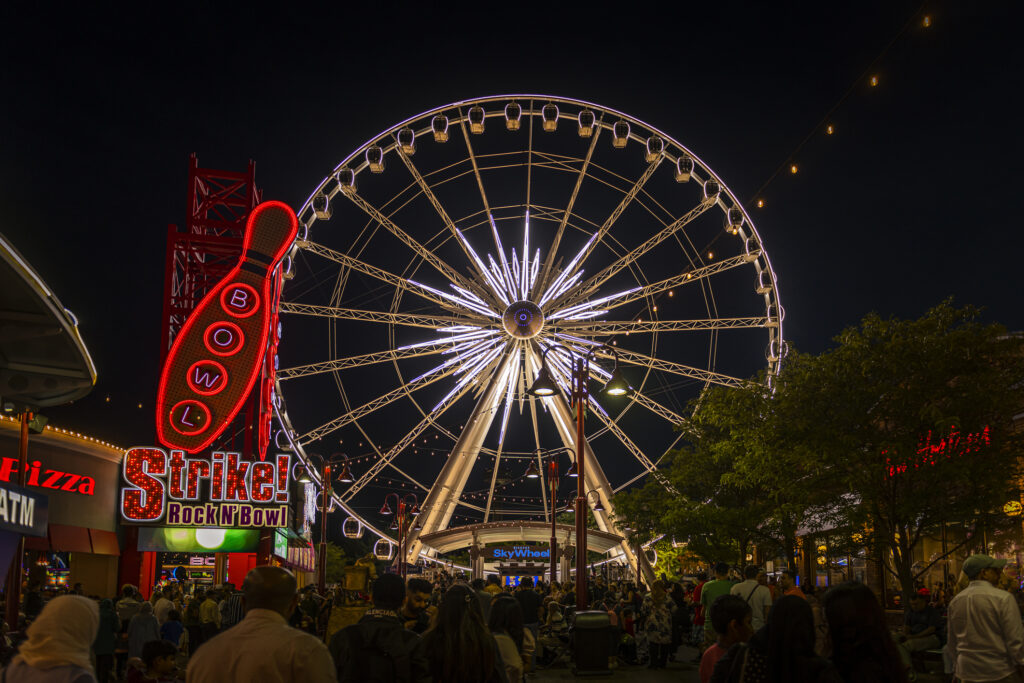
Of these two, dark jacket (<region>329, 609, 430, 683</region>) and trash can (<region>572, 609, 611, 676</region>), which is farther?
trash can (<region>572, 609, 611, 676</region>)

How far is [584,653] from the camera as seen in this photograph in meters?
16.3

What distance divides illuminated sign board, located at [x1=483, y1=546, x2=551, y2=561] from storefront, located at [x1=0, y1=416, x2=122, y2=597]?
2420 centimetres

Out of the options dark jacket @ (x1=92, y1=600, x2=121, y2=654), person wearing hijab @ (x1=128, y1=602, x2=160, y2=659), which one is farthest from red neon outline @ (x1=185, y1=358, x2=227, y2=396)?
dark jacket @ (x1=92, y1=600, x2=121, y2=654)

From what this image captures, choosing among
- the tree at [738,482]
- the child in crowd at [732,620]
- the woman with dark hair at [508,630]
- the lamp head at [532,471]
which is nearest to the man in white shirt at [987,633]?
the child in crowd at [732,620]

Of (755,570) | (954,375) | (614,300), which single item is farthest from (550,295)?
(755,570)

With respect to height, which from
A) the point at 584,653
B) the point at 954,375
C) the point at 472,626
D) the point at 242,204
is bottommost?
the point at 584,653

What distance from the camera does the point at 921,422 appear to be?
57.9 feet

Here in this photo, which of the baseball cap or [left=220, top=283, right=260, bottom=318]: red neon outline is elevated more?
[left=220, top=283, right=260, bottom=318]: red neon outline

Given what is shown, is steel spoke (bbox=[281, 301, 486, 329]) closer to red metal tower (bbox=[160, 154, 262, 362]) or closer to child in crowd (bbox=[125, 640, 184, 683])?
red metal tower (bbox=[160, 154, 262, 362])

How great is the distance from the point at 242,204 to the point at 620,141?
13.6 m

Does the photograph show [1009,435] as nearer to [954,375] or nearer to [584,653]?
[954,375]

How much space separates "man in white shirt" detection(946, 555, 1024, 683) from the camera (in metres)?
6.91

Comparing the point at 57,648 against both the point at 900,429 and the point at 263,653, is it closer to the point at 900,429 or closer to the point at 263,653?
the point at 263,653

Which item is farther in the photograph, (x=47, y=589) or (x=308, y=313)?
(x=308, y=313)
